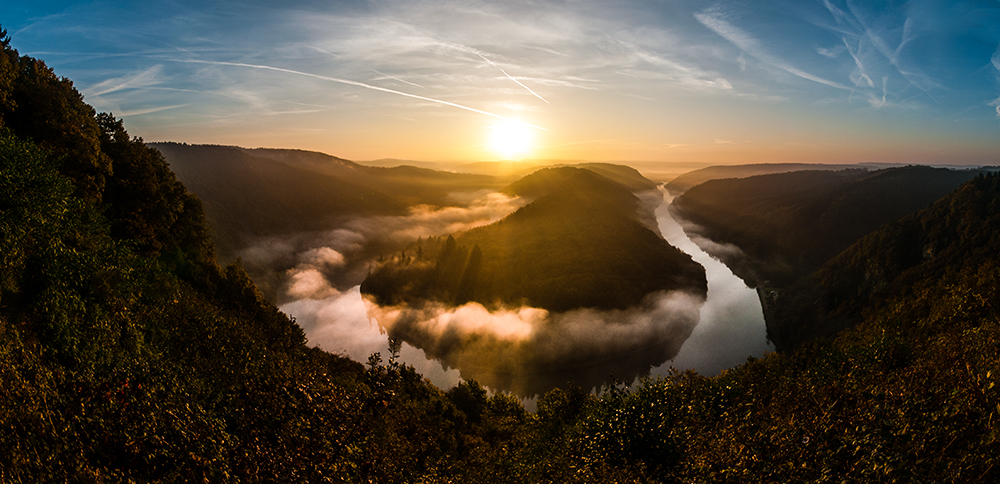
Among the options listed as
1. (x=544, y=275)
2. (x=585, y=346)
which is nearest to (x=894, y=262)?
(x=585, y=346)

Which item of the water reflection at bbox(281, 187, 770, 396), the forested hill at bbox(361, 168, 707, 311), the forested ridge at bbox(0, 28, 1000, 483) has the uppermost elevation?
the forested ridge at bbox(0, 28, 1000, 483)

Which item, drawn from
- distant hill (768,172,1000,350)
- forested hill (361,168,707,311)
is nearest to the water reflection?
forested hill (361,168,707,311)

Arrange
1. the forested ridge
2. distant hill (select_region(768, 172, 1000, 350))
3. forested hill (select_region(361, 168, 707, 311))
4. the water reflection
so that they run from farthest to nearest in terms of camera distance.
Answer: forested hill (select_region(361, 168, 707, 311)), the water reflection, distant hill (select_region(768, 172, 1000, 350)), the forested ridge

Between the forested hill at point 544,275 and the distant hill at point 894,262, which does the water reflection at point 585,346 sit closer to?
the forested hill at point 544,275

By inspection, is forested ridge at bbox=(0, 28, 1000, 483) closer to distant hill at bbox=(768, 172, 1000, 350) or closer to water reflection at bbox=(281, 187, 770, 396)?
distant hill at bbox=(768, 172, 1000, 350)

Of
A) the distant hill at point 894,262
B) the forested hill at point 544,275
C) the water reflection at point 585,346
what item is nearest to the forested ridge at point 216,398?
the distant hill at point 894,262

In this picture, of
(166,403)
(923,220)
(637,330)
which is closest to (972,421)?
(166,403)
